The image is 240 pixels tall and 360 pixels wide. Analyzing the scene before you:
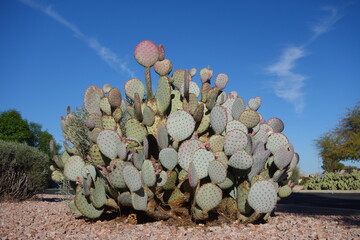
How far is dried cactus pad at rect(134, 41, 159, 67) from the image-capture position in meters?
5.48

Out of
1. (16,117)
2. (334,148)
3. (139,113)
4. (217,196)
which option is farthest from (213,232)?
(16,117)

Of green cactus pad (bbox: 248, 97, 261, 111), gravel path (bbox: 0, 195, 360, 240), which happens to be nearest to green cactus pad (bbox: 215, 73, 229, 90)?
green cactus pad (bbox: 248, 97, 261, 111)

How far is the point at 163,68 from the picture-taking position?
5418mm

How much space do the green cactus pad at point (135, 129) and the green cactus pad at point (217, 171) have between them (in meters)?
1.14

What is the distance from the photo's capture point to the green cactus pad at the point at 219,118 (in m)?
4.86

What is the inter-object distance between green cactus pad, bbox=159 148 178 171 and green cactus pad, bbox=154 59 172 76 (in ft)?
4.52

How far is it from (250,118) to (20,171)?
27.0 ft

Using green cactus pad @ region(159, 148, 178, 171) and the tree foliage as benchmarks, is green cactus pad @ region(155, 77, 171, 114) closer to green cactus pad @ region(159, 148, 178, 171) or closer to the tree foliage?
green cactus pad @ region(159, 148, 178, 171)

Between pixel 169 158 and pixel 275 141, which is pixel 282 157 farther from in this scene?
pixel 169 158

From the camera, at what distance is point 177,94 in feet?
17.9

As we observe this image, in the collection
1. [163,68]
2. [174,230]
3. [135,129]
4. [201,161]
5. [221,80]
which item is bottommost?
[174,230]

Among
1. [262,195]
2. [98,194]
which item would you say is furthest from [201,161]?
[98,194]

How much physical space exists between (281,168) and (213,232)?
144cm

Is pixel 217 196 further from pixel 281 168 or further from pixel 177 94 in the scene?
pixel 177 94
